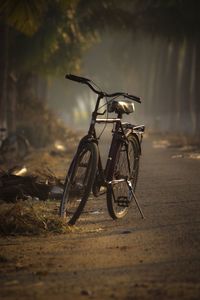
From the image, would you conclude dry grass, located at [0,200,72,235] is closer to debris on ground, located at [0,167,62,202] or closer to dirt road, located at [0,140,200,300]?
dirt road, located at [0,140,200,300]

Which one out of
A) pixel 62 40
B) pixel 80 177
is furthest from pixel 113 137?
pixel 62 40

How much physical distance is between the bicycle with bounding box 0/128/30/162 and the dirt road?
937cm

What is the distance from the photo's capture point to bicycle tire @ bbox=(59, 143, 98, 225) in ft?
23.0

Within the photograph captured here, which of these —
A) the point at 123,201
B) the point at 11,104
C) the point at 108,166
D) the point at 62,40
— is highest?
the point at 62,40

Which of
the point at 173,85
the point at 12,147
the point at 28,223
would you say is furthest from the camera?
the point at 173,85

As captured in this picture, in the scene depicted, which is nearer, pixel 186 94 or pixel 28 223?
pixel 28 223

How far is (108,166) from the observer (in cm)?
755

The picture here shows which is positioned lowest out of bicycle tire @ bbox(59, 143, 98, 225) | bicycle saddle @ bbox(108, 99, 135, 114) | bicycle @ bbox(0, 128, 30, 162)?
bicycle @ bbox(0, 128, 30, 162)

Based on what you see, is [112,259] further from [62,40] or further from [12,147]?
[62,40]

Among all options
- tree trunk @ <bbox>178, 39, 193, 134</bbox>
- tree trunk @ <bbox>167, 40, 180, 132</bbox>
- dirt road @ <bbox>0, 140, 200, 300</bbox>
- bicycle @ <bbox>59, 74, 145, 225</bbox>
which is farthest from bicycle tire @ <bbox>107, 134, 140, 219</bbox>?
tree trunk @ <bbox>167, 40, 180, 132</bbox>

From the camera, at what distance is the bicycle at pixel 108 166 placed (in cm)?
713

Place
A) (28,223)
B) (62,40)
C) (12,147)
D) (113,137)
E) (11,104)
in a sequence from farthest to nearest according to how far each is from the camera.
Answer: (62,40) → (11,104) → (12,147) → (113,137) → (28,223)

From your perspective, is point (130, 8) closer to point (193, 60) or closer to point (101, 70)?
point (193, 60)

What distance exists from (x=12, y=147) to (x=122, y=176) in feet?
35.2
